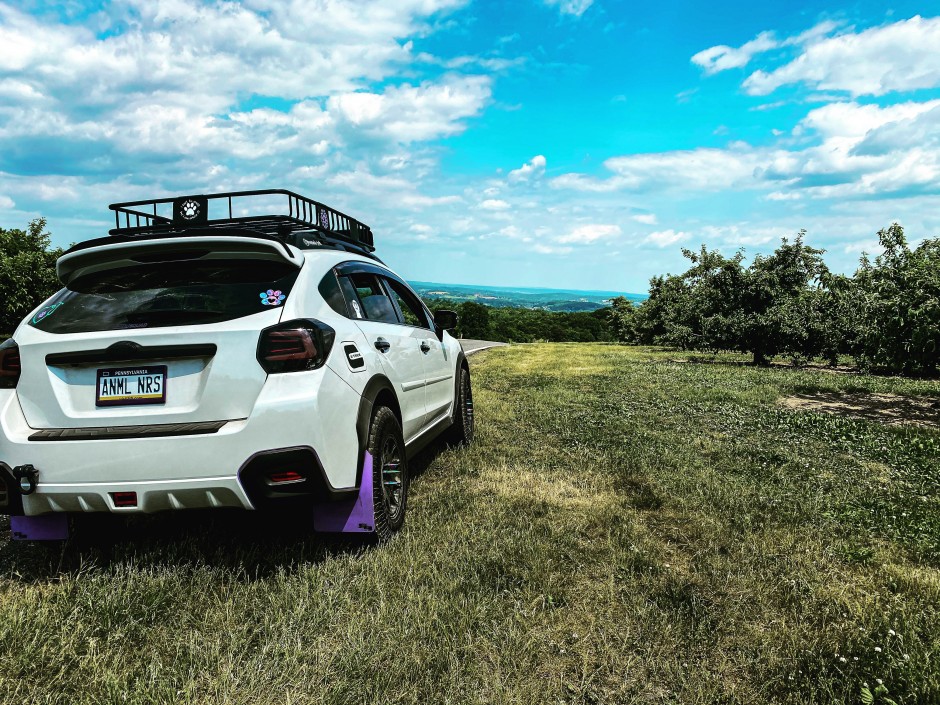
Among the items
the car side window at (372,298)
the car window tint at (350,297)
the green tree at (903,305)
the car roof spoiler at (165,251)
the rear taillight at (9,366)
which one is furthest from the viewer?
the green tree at (903,305)

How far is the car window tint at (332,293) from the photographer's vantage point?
3.24 meters

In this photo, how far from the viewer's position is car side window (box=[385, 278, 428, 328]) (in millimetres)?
4809

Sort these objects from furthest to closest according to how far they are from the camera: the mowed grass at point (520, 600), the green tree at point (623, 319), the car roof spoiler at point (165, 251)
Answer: the green tree at point (623, 319) → the car roof spoiler at point (165, 251) → the mowed grass at point (520, 600)

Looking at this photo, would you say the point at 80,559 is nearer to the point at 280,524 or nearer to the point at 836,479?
the point at 280,524

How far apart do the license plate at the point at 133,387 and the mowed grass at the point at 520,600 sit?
884 millimetres

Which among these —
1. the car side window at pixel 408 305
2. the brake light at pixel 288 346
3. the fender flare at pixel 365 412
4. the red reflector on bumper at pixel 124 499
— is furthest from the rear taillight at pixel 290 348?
the car side window at pixel 408 305

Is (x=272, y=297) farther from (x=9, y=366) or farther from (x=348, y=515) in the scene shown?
(x=9, y=366)

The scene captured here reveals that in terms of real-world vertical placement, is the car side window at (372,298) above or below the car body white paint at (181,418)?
above

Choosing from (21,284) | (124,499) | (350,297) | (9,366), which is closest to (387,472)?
(350,297)

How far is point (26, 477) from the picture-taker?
2.71 metres

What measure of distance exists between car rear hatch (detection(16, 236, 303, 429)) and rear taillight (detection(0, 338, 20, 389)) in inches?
1.9

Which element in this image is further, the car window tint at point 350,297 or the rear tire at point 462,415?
the rear tire at point 462,415

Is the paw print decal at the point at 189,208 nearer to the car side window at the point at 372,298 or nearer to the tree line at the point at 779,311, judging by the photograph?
the car side window at the point at 372,298

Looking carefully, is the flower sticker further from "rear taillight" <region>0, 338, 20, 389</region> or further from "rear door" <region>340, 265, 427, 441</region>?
"rear taillight" <region>0, 338, 20, 389</region>
